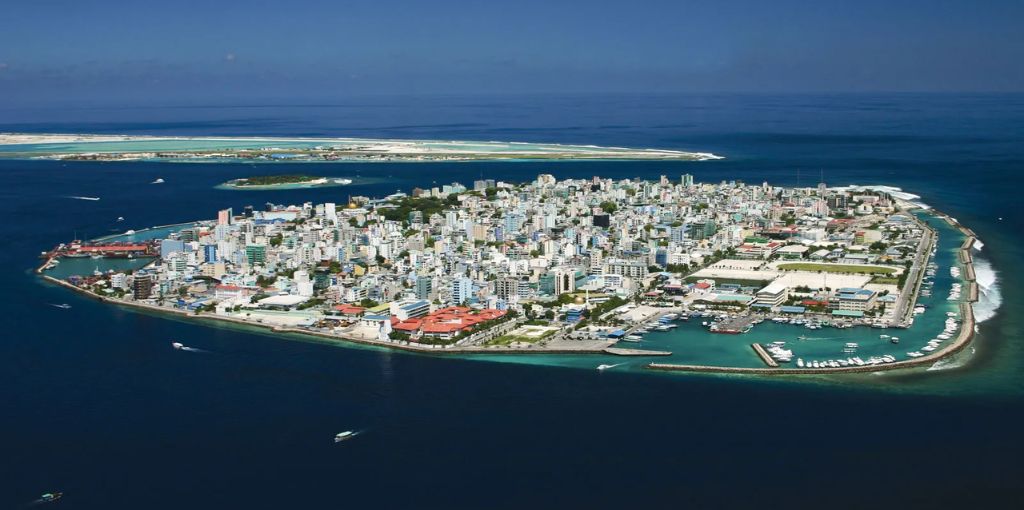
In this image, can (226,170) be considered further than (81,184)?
Yes

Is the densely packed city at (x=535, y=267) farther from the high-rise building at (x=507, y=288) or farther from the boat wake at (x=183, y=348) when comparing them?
the boat wake at (x=183, y=348)

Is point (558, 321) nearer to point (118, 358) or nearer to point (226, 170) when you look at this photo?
point (118, 358)

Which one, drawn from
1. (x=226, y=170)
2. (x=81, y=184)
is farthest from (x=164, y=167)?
(x=81, y=184)

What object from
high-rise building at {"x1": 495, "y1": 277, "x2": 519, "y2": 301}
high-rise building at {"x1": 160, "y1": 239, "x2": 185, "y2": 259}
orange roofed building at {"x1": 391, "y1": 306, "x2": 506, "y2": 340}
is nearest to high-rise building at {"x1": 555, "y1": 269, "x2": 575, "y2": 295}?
high-rise building at {"x1": 495, "y1": 277, "x2": 519, "y2": 301}

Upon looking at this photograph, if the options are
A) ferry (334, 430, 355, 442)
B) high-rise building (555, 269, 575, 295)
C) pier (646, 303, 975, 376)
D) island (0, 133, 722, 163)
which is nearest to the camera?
ferry (334, 430, 355, 442)

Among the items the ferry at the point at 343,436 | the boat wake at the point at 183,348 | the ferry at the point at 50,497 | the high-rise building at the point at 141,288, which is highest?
the high-rise building at the point at 141,288

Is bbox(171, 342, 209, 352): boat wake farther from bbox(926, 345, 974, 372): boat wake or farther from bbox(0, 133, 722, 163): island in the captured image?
bbox(0, 133, 722, 163): island

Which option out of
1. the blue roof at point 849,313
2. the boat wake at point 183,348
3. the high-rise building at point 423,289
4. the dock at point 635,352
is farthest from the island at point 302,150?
the boat wake at point 183,348
